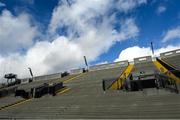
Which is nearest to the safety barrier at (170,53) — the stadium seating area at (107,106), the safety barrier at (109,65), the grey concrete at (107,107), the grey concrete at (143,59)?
the grey concrete at (143,59)

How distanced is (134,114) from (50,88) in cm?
1231

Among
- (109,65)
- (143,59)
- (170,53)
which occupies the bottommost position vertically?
(109,65)

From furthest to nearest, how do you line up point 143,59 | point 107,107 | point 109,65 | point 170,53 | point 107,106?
point 109,65 → point 143,59 → point 170,53 → point 107,106 → point 107,107

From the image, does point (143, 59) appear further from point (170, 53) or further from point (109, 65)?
point (109, 65)

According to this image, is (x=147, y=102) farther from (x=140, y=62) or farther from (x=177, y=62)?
(x=140, y=62)

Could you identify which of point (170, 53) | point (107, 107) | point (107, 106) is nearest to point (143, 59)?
point (170, 53)

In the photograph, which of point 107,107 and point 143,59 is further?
point 143,59

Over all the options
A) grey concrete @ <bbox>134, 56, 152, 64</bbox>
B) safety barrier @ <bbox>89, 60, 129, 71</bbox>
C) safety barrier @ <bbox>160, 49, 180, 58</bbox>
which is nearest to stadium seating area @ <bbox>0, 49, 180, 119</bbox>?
safety barrier @ <bbox>89, 60, 129, 71</bbox>

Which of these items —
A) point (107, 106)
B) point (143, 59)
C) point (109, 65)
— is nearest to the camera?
point (107, 106)

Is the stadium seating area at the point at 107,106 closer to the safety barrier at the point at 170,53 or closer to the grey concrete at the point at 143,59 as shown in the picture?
the grey concrete at the point at 143,59

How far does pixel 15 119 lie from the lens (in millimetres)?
17562

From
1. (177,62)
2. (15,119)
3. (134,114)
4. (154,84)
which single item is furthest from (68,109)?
(177,62)

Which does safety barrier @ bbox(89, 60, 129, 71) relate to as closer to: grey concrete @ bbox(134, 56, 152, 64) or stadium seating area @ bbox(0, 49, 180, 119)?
grey concrete @ bbox(134, 56, 152, 64)

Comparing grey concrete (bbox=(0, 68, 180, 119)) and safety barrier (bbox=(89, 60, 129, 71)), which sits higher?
safety barrier (bbox=(89, 60, 129, 71))
